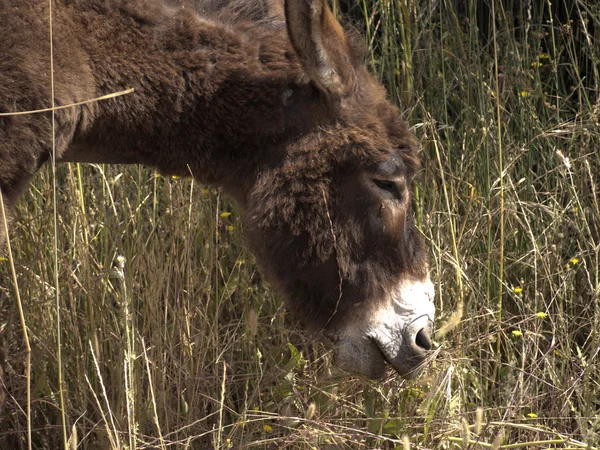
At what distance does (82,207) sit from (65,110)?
1.12 metres

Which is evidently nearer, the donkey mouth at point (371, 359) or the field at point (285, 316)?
the donkey mouth at point (371, 359)

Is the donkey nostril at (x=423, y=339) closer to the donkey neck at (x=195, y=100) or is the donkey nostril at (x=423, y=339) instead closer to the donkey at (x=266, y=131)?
the donkey at (x=266, y=131)

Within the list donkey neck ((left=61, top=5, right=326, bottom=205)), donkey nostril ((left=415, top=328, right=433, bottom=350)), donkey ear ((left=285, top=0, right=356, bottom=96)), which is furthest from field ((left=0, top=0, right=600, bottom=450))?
donkey ear ((left=285, top=0, right=356, bottom=96))

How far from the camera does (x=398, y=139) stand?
9.09ft

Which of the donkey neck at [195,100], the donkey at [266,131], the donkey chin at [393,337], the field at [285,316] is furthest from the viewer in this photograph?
the field at [285,316]

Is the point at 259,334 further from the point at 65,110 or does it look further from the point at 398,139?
the point at 65,110

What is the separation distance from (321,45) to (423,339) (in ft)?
3.23

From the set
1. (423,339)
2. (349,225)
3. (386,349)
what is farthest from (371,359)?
(349,225)

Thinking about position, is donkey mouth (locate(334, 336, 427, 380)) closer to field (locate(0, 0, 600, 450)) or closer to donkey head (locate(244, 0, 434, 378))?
donkey head (locate(244, 0, 434, 378))

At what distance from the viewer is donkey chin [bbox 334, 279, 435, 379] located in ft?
9.02

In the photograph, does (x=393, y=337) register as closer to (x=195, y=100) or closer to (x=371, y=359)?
(x=371, y=359)

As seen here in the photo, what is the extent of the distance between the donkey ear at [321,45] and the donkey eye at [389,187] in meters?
0.30

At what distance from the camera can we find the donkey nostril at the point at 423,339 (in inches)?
109

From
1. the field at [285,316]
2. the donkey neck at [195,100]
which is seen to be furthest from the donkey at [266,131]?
the field at [285,316]
